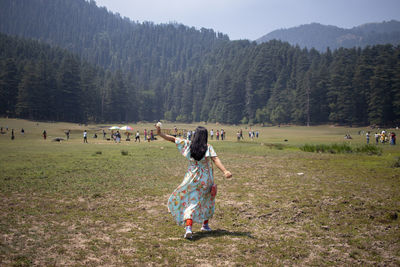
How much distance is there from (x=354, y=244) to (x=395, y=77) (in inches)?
3646

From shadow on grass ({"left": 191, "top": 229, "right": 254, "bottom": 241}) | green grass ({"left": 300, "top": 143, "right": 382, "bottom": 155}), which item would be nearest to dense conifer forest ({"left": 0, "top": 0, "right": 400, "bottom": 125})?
green grass ({"left": 300, "top": 143, "right": 382, "bottom": 155})

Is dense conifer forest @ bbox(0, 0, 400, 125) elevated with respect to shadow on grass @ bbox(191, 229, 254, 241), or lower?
elevated

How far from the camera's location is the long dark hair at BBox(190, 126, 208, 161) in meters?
6.59

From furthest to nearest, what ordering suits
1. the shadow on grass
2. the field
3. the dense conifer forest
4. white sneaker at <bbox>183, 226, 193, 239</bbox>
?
the dense conifer forest → the shadow on grass → white sneaker at <bbox>183, 226, 193, 239</bbox> → the field

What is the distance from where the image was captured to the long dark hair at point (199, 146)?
21.6 ft

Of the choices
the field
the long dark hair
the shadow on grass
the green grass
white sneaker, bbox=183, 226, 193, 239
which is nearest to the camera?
the field

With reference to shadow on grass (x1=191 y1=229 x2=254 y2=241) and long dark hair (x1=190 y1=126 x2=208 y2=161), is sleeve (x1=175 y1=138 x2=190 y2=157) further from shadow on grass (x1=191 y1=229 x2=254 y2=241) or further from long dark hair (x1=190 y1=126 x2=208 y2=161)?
shadow on grass (x1=191 y1=229 x2=254 y2=241)

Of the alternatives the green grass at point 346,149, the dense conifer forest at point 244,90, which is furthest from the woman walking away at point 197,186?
the dense conifer forest at point 244,90

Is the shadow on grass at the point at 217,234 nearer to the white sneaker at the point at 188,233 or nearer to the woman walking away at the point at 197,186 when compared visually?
the white sneaker at the point at 188,233

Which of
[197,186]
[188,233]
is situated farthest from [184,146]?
[188,233]

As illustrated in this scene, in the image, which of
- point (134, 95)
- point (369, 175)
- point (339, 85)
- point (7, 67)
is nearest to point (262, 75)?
point (339, 85)

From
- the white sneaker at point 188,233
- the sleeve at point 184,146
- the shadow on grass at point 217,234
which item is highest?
the sleeve at point 184,146

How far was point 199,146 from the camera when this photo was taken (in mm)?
6613

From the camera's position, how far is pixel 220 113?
13475 centimetres
